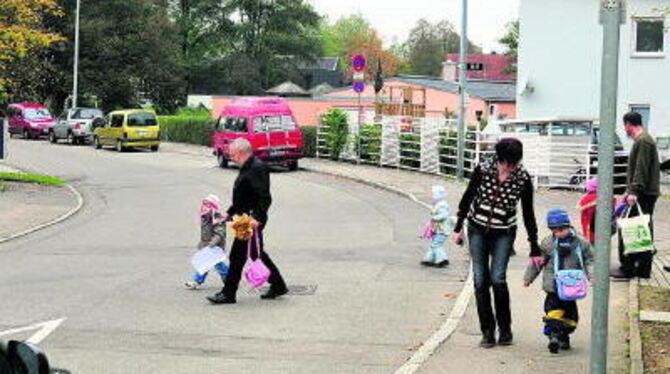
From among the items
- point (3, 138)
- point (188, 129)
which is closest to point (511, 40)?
point (188, 129)

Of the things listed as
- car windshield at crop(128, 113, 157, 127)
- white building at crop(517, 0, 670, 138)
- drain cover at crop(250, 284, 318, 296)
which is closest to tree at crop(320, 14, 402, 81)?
car windshield at crop(128, 113, 157, 127)

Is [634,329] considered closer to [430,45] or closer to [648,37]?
[648,37]

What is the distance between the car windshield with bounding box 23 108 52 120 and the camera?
54772 millimetres

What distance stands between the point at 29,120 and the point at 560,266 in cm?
4919

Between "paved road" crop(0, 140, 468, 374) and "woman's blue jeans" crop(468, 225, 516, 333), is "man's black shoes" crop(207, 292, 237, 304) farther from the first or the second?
"woman's blue jeans" crop(468, 225, 516, 333)

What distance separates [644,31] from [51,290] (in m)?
27.7

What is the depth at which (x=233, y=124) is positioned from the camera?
113ft

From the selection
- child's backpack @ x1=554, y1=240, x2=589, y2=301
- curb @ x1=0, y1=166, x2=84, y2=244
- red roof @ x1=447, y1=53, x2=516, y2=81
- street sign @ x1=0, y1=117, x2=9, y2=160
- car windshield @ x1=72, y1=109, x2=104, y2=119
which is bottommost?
curb @ x1=0, y1=166, x2=84, y2=244

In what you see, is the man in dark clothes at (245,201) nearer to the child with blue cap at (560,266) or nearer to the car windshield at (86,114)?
the child with blue cap at (560,266)

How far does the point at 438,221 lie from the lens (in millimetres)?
13555

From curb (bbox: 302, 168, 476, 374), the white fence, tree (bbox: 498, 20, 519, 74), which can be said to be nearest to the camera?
curb (bbox: 302, 168, 476, 374)

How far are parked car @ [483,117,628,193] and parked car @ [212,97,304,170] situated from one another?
8364mm

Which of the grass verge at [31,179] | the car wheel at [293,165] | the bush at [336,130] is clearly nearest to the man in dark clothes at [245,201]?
the grass verge at [31,179]

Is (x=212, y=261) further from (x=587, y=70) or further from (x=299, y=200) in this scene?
(x=587, y=70)
